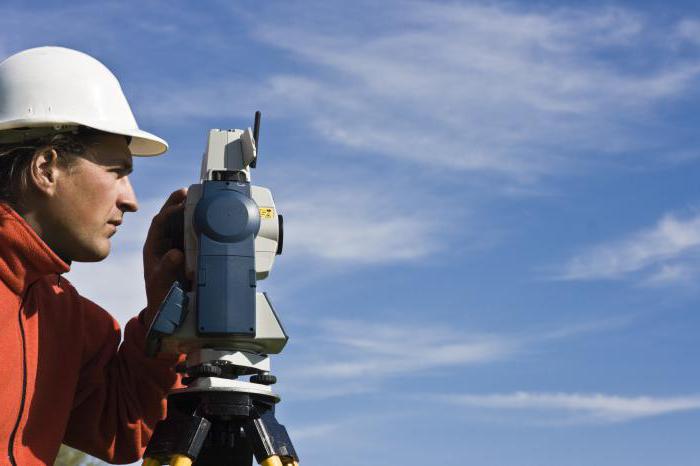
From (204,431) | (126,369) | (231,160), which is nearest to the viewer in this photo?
(204,431)

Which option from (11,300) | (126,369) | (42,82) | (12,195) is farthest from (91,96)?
(126,369)

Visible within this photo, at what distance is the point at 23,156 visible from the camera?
4.35 m

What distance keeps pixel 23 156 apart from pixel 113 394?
1.16 metres

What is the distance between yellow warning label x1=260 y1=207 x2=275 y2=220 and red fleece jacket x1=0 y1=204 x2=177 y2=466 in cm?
84

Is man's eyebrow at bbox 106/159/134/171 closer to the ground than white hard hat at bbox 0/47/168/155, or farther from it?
closer to the ground

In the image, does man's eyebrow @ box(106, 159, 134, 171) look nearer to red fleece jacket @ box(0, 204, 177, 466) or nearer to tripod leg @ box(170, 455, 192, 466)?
red fleece jacket @ box(0, 204, 177, 466)

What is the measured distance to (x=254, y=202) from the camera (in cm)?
408

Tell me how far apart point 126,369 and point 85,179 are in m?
0.95

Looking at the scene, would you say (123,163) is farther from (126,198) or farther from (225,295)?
(225,295)

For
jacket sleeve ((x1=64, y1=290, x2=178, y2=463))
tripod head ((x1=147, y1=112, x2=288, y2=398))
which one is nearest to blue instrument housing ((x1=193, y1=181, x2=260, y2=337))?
tripod head ((x1=147, y1=112, x2=288, y2=398))

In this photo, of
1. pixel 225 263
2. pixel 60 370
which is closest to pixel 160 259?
pixel 225 263

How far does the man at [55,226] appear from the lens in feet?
13.9

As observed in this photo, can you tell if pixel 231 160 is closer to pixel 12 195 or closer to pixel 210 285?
pixel 210 285

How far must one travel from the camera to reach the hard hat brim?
4.28 metres
